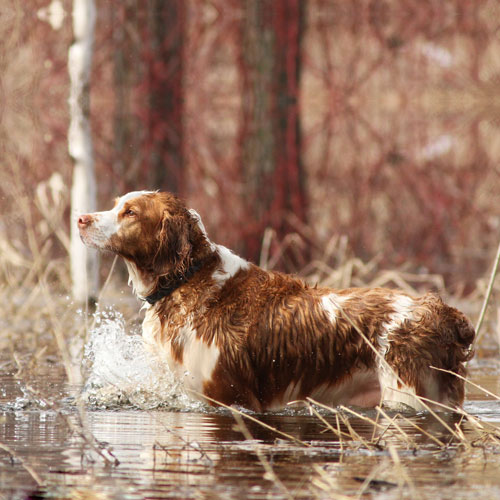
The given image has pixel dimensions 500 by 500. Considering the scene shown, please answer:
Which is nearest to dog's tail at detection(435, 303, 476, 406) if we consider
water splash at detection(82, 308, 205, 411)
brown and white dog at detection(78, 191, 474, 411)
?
brown and white dog at detection(78, 191, 474, 411)

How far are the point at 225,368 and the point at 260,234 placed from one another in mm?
7199

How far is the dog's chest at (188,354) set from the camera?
645 centimetres

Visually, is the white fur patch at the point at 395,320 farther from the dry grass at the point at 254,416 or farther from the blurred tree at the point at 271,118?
the blurred tree at the point at 271,118

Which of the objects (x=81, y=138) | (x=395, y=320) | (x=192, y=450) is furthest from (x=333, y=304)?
(x=81, y=138)

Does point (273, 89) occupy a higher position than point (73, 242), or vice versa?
point (273, 89)

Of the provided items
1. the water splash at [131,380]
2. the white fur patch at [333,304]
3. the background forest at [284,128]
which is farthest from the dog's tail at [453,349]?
the background forest at [284,128]

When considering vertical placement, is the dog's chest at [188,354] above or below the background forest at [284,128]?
below

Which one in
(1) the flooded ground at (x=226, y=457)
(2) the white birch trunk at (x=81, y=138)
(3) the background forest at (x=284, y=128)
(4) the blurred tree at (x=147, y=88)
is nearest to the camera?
(1) the flooded ground at (x=226, y=457)

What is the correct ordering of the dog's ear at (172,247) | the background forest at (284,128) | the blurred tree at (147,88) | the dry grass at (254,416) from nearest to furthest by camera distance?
1. the dry grass at (254,416)
2. the dog's ear at (172,247)
3. the blurred tree at (147,88)
4. the background forest at (284,128)

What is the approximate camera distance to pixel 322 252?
13.5m

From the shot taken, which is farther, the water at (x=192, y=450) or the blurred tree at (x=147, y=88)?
the blurred tree at (x=147, y=88)

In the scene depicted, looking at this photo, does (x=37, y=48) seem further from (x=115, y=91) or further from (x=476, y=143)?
(x=476, y=143)

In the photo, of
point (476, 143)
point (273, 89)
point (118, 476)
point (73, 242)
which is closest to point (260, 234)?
point (273, 89)

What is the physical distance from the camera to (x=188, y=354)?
6.46 meters
